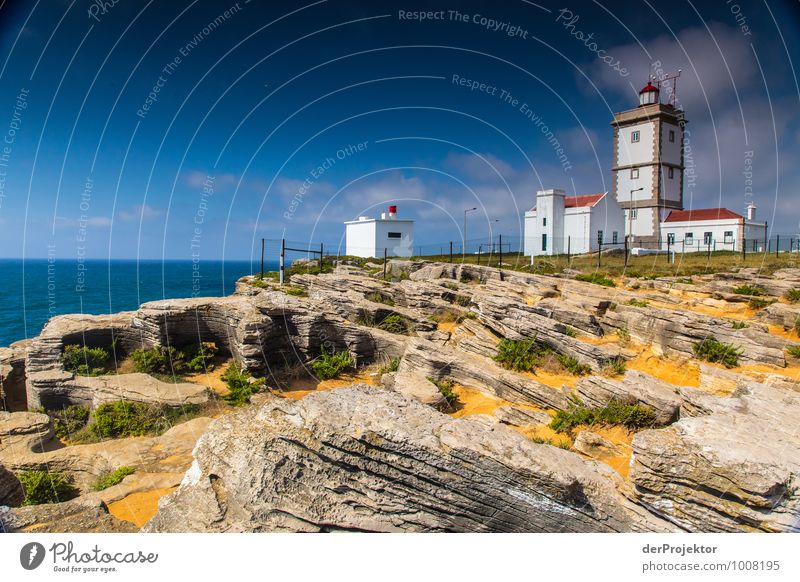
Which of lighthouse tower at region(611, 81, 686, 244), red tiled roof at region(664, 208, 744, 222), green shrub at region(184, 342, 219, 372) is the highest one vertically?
lighthouse tower at region(611, 81, 686, 244)

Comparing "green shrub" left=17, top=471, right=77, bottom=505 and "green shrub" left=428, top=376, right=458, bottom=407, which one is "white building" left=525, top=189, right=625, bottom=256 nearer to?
"green shrub" left=428, top=376, right=458, bottom=407

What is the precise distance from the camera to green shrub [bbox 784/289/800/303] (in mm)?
14958

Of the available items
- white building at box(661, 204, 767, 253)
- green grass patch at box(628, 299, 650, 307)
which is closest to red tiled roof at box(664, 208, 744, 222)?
white building at box(661, 204, 767, 253)

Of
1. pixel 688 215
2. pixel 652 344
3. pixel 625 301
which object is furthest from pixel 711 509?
pixel 688 215

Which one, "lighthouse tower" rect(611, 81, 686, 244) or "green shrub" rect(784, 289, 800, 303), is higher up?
"lighthouse tower" rect(611, 81, 686, 244)

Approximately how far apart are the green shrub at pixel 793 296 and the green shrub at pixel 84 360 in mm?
24379

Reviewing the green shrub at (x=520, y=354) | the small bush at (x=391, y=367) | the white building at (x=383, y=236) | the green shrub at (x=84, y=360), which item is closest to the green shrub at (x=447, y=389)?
the small bush at (x=391, y=367)

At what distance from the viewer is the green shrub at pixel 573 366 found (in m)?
12.3

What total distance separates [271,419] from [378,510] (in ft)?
5.43

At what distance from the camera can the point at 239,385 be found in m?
12.2

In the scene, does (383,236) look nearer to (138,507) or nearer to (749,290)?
(749,290)

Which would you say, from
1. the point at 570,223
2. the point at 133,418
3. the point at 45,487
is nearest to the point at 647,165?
the point at 570,223

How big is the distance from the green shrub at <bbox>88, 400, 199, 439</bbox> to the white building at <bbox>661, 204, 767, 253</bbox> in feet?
151
